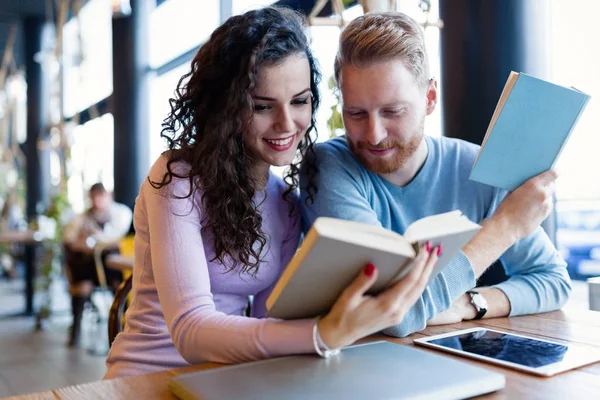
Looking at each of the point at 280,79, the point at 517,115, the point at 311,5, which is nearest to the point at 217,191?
the point at 280,79

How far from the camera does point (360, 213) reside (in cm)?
133

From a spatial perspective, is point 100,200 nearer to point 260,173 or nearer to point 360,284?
point 260,173

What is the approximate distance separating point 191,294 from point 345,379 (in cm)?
37

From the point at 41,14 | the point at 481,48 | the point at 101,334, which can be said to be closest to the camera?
the point at 481,48

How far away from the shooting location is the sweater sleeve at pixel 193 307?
3.14ft

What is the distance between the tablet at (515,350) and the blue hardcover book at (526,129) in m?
0.35

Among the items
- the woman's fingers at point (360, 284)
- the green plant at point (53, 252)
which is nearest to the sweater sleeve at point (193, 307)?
the woman's fingers at point (360, 284)

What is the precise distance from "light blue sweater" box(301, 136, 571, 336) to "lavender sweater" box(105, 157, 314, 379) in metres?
0.14

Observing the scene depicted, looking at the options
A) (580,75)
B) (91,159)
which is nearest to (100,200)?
(91,159)

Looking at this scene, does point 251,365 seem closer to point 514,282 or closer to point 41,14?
point 514,282

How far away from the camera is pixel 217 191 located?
1242 millimetres

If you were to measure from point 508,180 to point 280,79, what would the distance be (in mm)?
545

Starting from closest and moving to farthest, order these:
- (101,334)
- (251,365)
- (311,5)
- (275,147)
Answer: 1. (251,365)
2. (275,147)
3. (311,5)
4. (101,334)

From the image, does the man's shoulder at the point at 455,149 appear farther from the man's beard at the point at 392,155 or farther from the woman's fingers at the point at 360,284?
the woman's fingers at the point at 360,284
